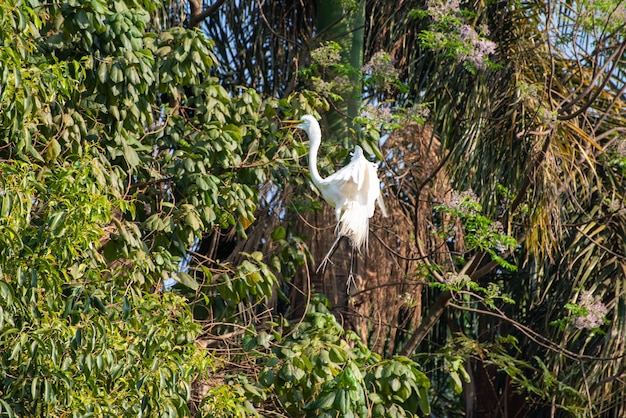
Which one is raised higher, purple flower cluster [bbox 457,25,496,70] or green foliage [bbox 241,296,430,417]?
purple flower cluster [bbox 457,25,496,70]

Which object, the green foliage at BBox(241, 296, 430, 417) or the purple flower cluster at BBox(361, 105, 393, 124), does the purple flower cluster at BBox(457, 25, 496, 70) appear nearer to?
the purple flower cluster at BBox(361, 105, 393, 124)

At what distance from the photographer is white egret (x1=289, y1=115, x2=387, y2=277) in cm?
419

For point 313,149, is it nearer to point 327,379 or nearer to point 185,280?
point 185,280

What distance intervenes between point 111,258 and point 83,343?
2.38ft

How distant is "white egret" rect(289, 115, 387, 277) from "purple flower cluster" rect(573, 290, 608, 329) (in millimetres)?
1740

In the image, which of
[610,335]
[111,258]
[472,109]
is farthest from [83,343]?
[610,335]

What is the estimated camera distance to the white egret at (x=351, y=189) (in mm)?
4188

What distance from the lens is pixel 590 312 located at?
5613 mm

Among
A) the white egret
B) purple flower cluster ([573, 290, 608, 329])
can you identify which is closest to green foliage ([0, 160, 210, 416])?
the white egret

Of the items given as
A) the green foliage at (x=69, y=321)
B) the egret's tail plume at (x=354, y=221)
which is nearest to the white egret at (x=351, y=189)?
the egret's tail plume at (x=354, y=221)

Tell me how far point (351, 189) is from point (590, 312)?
2.08 m

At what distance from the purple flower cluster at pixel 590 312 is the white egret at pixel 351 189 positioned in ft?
5.71

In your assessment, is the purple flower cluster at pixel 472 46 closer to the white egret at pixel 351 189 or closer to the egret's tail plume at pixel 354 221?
the white egret at pixel 351 189

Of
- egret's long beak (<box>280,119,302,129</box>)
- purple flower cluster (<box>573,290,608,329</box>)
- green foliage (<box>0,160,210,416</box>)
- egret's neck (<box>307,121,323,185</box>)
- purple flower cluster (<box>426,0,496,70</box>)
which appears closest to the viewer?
green foliage (<box>0,160,210,416</box>)
